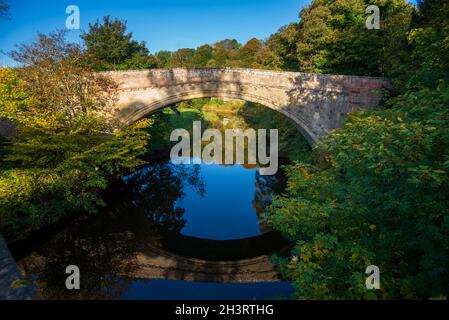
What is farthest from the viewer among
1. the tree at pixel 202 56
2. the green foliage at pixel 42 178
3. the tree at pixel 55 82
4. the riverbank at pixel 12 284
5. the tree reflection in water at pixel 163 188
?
the tree at pixel 202 56

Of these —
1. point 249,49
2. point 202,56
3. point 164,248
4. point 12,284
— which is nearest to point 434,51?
point 164,248

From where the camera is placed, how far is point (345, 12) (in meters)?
16.2

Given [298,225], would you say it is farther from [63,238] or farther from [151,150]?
[151,150]

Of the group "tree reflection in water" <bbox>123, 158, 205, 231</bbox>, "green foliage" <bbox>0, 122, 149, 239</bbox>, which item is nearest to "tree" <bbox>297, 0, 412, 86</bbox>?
"tree reflection in water" <bbox>123, 158, 205, 231</bbox>

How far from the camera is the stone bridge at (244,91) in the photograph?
1289 centimetres

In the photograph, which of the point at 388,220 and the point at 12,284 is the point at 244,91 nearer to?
the point at 388,220

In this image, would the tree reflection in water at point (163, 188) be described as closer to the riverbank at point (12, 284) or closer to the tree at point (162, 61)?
the riverbank at point (12, 284)

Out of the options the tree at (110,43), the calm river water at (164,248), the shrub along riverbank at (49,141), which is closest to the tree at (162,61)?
the tree at (110,43)

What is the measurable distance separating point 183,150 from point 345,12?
14991 mm

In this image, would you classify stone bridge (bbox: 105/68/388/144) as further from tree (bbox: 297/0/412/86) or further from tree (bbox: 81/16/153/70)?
tree (bbox: 81/16/153/70)

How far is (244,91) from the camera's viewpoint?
13.7 meters

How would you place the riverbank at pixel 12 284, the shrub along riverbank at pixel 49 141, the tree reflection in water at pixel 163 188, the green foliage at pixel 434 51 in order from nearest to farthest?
the riverbank at pixel 12 284, the green foliage at pixel 434 51, the shrub along riverbank at pixel 49 141, the tree reflection in water at pixel 163 188

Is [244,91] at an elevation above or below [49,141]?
above

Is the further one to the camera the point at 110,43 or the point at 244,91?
the point at 110,43
